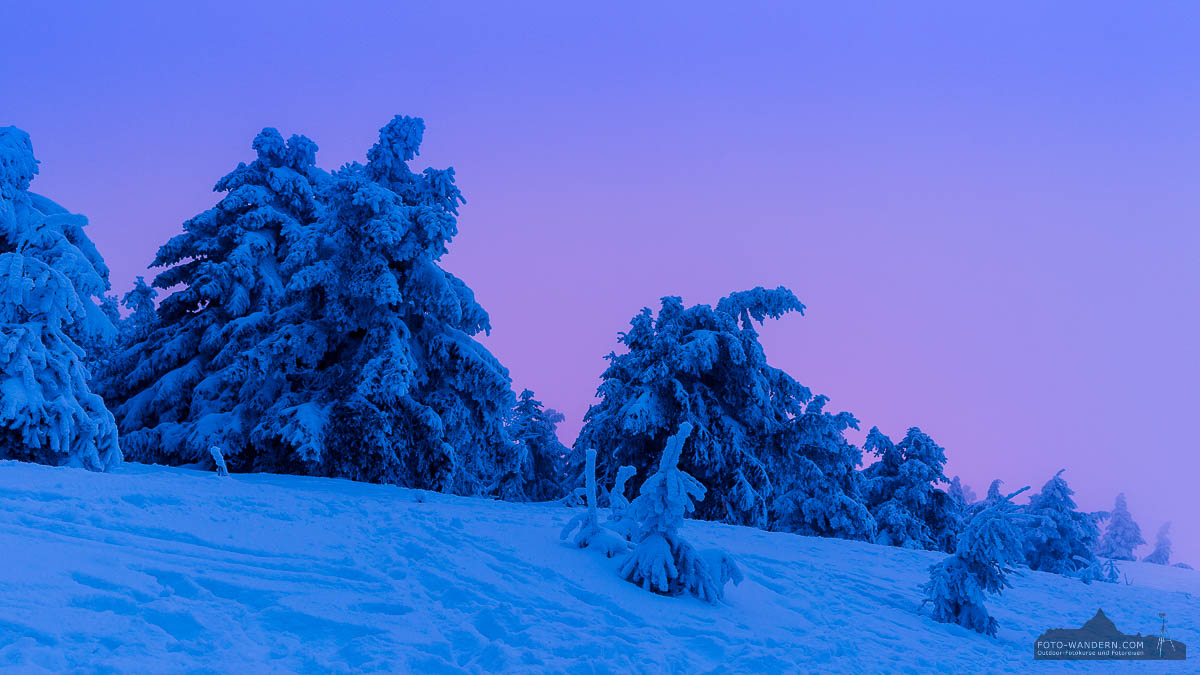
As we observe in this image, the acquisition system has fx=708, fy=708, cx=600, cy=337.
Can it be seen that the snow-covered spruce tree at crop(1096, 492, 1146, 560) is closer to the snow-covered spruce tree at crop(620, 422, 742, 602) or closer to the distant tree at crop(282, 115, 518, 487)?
the distant tree at crop(282, 115, 518, 487)

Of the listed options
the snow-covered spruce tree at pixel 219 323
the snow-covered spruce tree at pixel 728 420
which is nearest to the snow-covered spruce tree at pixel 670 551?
the snow-covered spruce tree at pixel 728 420

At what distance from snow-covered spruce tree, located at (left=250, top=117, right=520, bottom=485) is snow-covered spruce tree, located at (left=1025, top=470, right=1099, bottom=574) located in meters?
23.4

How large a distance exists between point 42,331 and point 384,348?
6150 mm

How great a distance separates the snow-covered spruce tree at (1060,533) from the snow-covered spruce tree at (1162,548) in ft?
97.2

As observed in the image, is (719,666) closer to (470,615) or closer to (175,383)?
(470,615)

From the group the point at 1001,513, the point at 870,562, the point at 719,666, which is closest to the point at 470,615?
the point at 719,666

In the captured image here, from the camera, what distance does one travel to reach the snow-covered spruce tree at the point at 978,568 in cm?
945

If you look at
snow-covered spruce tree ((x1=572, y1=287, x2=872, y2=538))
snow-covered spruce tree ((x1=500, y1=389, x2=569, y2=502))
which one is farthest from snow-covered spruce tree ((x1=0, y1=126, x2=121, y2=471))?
snow-covered spruce tree ((x1=500, y1=389, x2=569, y2=502))

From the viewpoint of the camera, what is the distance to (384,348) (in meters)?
15.9

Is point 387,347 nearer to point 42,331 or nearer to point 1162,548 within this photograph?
point 42,331

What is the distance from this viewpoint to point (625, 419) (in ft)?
63.1

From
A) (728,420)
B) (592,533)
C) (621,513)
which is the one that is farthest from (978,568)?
(728,420)

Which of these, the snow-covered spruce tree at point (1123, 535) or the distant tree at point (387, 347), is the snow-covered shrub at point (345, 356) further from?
the snow-covered spruce tree at point (1123, 535)

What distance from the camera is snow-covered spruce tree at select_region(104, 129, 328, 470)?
1700 centimetres
